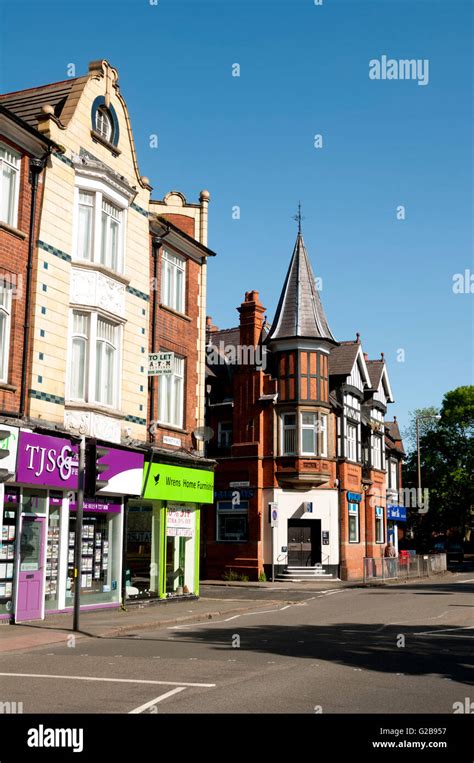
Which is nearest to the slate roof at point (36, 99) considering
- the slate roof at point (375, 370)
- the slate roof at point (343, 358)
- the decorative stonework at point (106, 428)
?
the decorative stonework at point (106, 428)

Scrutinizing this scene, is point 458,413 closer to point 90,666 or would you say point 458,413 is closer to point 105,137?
point 105,137

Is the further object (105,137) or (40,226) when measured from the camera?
(105,137)

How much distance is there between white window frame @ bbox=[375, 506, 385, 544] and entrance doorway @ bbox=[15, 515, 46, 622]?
31.0 meters

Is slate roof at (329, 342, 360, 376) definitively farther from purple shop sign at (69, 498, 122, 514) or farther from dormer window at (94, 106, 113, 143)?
dormer window at (94, 106, 113, 143)

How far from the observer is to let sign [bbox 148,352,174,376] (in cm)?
2347

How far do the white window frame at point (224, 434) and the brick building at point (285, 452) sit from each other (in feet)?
0.16

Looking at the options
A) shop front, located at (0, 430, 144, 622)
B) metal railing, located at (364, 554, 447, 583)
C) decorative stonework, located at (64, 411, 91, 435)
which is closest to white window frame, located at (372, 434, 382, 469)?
metal railing, located at (364, 554, 447, 583)

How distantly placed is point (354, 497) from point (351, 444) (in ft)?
9.32

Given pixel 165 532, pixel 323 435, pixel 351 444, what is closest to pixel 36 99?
pixel 165 532

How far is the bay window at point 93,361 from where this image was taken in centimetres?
2055

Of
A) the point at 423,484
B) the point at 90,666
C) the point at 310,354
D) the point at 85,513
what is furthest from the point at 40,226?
the point at 423,484

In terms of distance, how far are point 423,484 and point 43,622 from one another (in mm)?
54129

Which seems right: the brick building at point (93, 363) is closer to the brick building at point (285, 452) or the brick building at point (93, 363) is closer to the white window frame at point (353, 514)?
the brick building at point (285, 452)

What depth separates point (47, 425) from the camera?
19062 mm
